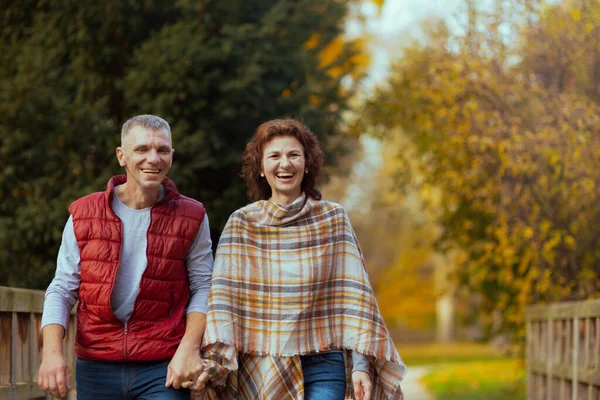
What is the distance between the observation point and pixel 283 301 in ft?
13.6

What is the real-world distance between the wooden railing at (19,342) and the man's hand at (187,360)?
3.72ft

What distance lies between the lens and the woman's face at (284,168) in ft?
14.0

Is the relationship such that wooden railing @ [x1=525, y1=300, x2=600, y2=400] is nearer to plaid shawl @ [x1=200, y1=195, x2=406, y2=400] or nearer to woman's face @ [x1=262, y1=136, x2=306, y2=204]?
plaid shawl @ [x1=200, y1=195, x2=406, y2=400]

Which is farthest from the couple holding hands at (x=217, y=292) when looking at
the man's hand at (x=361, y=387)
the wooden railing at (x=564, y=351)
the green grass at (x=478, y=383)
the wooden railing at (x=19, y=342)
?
the green grass at (x=478, y=383)

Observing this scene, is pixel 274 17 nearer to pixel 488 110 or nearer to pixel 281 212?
pixel 488 110

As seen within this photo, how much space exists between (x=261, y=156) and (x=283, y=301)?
67 centimetres

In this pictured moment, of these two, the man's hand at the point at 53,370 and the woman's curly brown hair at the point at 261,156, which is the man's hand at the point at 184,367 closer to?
the man's hand at the point at 53,370

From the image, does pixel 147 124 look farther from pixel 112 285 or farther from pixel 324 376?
pixel 324 376

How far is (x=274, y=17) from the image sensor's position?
8891 millimetres

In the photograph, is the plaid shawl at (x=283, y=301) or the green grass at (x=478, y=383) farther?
the green grass at (x=478, y=383)

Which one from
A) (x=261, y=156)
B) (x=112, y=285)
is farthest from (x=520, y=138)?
(x=112, y=285)

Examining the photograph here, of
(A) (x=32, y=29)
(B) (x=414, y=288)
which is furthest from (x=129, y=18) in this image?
(B) (x=414, y=288)

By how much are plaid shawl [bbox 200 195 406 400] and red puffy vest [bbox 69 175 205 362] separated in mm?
242

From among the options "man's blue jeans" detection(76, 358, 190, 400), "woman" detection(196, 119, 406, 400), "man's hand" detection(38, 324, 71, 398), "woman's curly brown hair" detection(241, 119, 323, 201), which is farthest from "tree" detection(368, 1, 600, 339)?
"man's hand" detection(38, 324, 71, 398)
